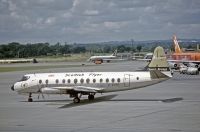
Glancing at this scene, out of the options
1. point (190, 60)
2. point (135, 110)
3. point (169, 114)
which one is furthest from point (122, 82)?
point (190, 60)

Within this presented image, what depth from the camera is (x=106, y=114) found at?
28.0 m

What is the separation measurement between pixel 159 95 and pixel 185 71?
33.6 meters

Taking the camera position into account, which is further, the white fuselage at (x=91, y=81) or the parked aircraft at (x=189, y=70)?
the parked aircraft at (x=189, y=70)

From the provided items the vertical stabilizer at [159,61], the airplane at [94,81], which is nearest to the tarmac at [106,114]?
the airplane at [94,81]

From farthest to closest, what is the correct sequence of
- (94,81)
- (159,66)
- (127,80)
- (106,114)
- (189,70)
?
(189,70)
(94,81)
(159,66)
(127,80)
(106,114)

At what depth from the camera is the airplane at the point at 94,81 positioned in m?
34.5

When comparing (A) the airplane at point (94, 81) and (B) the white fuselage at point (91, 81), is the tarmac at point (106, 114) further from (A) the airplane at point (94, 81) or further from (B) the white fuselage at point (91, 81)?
(B) the white fuselage at point (91, 81)

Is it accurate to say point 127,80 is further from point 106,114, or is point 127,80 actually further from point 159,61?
point 106,114

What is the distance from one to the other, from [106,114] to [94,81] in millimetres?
7824

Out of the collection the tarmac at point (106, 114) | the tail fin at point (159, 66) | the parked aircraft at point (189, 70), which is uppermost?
the tail fin at point (159, 66)

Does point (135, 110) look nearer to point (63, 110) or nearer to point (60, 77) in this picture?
point (63, 110)

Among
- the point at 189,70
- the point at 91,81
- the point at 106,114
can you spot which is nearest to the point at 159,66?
the point at 91,81

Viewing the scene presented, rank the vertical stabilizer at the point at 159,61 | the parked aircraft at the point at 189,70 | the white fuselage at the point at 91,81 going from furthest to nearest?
the parked aircraft at the point at 189,70, the vertical stabilizer at the point at 159,61, the white fuselage at the point at 91,81

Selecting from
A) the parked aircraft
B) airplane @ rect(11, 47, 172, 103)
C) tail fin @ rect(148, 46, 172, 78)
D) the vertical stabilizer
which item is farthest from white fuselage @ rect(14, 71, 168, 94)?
the parked aircraft
